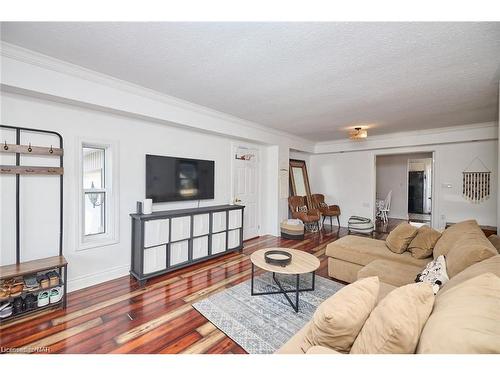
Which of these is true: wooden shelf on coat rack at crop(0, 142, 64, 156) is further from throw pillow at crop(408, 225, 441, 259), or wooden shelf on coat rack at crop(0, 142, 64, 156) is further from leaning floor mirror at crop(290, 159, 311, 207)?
leaning floor mirror at crop(290, 159, 311, 207)

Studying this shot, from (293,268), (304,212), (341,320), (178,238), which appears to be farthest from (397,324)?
(304,212)

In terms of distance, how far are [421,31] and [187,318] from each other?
310 centimetres

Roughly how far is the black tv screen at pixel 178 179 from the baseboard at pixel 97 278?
1022 millimetres

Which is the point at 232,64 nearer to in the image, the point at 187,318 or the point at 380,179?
the point at 187,318

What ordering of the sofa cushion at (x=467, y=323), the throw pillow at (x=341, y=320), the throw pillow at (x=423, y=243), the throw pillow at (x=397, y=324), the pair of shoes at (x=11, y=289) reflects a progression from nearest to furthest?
the sofa cushion at (x=467, y=323)
the throw pillow at (x=397, y=324)
the throw pillow at (x=341, y=320)
the pair of shoes at (x=11, y=289)
the throw pillow at (x=423, y=243)

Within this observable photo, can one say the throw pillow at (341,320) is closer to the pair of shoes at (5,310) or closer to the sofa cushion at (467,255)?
the sofa cushion at (467,255)

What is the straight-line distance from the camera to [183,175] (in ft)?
11.6

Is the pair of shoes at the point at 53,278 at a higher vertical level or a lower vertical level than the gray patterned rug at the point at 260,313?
higher

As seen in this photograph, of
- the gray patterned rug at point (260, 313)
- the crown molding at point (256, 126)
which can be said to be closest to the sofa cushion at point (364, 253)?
the gray patterned rug at point (260, 313)

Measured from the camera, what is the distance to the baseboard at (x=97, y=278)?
2584mm

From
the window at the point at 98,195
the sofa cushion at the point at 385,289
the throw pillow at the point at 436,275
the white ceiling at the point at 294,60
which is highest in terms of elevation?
the white ceiling at the point at 294,60

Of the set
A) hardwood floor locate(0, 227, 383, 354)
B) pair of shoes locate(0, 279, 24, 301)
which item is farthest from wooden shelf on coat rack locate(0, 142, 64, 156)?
hardwood floor locate(0, 227, 383, 354)

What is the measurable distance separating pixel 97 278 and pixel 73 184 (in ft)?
3.91
